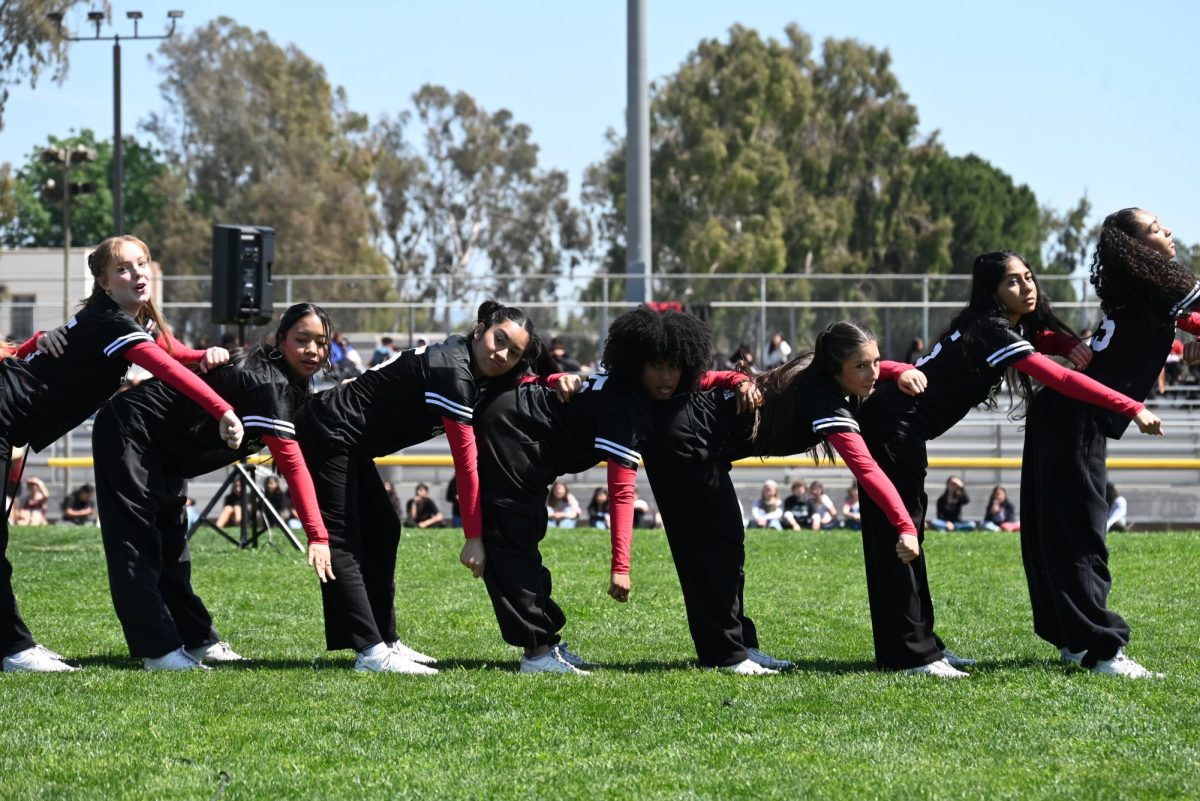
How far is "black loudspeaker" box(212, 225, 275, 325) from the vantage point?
1421 cm

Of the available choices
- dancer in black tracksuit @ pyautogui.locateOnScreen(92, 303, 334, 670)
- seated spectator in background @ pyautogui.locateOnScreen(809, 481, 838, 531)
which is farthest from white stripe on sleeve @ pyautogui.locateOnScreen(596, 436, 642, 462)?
seated spectator in background @ pyautogui.locateOnScreen(809, 481, 838, 531)

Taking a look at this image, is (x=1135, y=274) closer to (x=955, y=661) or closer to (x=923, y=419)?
(x=923, y=419)

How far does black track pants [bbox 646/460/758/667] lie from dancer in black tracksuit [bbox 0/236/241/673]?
2056 millimetres

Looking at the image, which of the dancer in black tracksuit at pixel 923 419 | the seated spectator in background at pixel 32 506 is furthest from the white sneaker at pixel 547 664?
the seated spectator in background at pixel 32 506

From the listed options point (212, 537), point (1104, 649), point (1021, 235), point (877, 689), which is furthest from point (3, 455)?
point (1021, 235)

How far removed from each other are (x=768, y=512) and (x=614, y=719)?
1219 cm

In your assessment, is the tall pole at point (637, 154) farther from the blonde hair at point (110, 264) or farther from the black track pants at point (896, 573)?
the black track pants at point (896, 573)

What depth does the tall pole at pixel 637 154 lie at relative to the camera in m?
21.4

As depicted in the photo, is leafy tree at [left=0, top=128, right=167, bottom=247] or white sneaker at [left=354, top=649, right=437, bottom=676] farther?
leafy tree at [left=0, top=128, right=167, bottom=247]

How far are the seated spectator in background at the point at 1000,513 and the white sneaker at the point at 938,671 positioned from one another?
10.9m

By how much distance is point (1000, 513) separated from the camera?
17.4 metres

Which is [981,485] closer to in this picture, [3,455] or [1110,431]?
[1110,431]

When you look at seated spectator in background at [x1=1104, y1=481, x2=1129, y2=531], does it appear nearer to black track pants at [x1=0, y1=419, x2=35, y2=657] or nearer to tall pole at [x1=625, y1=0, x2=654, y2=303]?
tall pole at [x1=625, y1=0, x2=654, y2=303]

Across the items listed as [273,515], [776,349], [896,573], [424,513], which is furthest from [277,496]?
[896,573]
